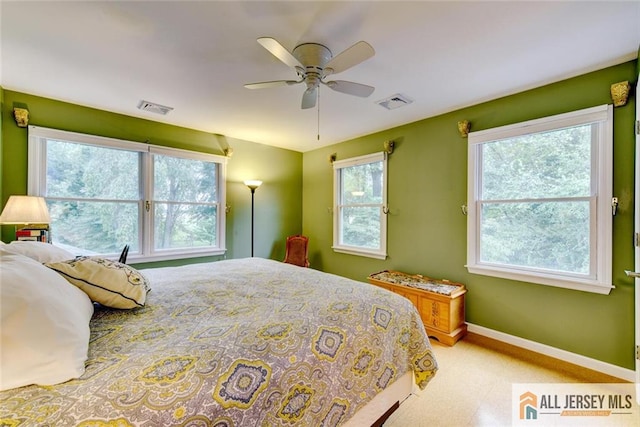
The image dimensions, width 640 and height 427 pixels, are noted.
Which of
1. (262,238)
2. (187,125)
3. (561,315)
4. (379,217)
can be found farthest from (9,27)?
(561,315)

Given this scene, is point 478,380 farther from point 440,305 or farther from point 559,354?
point 559,354

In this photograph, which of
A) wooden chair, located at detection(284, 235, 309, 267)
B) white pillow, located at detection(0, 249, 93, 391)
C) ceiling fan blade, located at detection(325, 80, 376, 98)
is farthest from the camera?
wooden chair, located at detection(284, 235, 309, 267)

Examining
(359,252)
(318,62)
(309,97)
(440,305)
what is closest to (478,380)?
(440,305)

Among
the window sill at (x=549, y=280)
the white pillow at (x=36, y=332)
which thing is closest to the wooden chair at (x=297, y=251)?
the window sill at (x=549, y=280)

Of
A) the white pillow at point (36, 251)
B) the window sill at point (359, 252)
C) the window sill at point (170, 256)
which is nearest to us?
the white pillow at point (36, 251)

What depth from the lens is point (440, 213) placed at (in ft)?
10.8

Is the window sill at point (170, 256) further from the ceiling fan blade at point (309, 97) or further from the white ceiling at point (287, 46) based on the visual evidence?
the ceiling fan blade at point (309, 97)

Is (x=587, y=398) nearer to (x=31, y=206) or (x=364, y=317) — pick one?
(x=364, y=317)

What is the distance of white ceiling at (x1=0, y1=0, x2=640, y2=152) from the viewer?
1.61 m

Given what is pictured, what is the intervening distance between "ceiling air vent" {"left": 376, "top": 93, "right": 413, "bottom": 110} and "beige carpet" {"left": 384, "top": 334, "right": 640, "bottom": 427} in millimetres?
2620

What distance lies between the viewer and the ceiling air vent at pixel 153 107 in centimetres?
297

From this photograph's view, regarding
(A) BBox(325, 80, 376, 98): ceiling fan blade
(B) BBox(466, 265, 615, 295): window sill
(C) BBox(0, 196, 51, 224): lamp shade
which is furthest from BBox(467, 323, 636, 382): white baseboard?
(C) BBox(0, 196, 51, 224): lamp shade

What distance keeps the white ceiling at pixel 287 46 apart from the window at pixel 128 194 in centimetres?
61

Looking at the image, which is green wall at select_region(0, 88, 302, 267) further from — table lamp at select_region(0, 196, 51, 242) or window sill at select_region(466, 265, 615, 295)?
window sill at select_region(466, 265, 615, 295)
